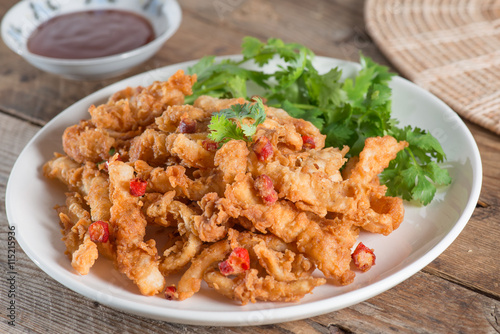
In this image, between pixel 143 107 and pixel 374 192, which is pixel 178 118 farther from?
A: pixel 374 192

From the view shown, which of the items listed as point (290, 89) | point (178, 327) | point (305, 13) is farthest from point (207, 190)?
point (305, 13)

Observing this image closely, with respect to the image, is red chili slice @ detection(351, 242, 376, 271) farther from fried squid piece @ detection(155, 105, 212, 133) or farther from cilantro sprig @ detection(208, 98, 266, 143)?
fried squid piece @ detection(155, 105, 212, 133)

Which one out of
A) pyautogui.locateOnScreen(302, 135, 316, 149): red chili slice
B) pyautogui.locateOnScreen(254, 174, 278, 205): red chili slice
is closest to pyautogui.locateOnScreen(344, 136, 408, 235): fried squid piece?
pyautogui.locateOnScreen(302, 135, 316, 149): red chili slice

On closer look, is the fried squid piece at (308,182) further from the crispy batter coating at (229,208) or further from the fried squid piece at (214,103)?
the fried squid piece at (214,103)

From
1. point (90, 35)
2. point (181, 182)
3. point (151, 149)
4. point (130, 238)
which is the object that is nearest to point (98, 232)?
point (130, 238)

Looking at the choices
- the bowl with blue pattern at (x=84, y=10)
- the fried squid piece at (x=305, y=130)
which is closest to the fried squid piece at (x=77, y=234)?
the fried squid piece at (x=305, y=130)

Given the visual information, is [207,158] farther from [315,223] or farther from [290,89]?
[290,89]
